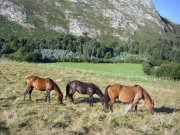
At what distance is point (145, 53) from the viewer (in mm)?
167000

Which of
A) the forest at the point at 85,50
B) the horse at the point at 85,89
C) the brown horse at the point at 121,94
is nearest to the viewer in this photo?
the brown horse at the point at 121,94

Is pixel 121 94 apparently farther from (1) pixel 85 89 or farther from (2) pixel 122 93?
(1) pixel 85 89

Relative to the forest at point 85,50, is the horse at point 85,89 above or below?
below

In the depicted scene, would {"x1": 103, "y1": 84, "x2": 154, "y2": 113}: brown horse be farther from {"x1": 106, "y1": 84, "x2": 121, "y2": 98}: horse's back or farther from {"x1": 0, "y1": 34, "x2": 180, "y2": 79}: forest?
{"x1": 0, "y1": 34, "x2": 180, "y2": 79}: forest

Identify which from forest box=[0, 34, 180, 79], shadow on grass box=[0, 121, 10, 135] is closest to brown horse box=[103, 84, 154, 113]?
shadow on grass box=[0, 121, 10, 135]

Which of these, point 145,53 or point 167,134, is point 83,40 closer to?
point 145,53

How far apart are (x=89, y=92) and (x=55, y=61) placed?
8555 cm

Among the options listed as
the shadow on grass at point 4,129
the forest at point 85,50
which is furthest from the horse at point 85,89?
the forest at point 85,50

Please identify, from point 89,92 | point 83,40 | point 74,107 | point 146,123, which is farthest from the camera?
point 83,40

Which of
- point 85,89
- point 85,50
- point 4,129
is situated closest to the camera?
point 4,129

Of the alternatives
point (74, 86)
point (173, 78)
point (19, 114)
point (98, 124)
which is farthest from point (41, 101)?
point (173, 78)

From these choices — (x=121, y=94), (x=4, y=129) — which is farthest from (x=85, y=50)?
(x=4, y=129)

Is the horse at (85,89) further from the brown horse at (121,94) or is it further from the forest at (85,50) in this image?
the forest at (85,50)

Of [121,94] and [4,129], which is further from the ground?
[121,94]
